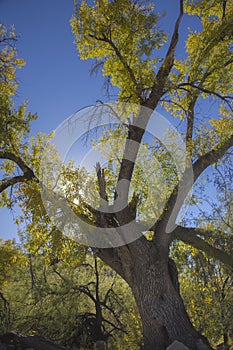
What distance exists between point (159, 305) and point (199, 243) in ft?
6.00

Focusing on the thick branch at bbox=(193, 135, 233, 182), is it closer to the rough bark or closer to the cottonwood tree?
the cottonwood tree

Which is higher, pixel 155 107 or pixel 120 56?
pixel 120 56

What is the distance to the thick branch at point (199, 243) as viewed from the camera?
7754mm

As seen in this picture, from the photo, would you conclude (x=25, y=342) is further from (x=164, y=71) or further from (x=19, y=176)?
(x=164, y=71)

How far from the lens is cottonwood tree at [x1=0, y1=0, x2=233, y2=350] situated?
7352 mm

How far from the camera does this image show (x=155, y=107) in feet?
30.3

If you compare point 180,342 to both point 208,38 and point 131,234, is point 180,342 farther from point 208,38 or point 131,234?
point 208,38

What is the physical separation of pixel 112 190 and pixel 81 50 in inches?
189

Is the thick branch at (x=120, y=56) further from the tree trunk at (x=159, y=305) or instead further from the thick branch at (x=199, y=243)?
the tree trunk at (x=159, y=305)

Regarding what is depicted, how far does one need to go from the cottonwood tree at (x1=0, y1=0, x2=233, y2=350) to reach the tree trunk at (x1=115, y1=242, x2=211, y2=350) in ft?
0.07

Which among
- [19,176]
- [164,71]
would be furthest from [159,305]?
[164,71]

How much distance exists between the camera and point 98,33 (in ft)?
32.4

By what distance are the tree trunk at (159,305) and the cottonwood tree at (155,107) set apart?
0.02 meters

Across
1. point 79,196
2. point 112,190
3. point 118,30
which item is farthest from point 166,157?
point 118,30
